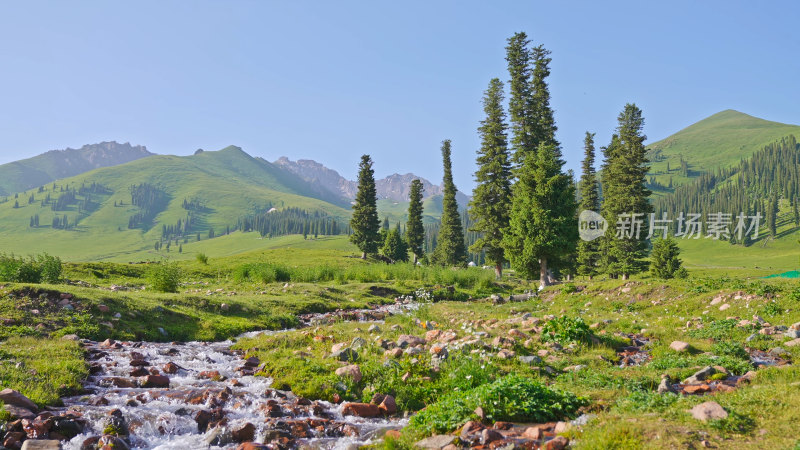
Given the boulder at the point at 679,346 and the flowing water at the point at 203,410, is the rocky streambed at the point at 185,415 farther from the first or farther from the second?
the boulder at the point at 679,346

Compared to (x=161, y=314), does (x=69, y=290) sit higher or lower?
higher

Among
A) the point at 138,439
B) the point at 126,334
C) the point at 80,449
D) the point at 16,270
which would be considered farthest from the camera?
the point at 16,270

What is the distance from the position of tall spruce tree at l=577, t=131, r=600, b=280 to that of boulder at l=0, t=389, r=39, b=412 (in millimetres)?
59982

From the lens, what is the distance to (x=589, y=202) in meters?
65.9

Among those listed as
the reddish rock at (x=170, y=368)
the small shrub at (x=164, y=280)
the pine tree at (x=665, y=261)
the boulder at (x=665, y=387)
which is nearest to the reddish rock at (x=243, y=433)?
the reddish rock at (x=170, y=368)

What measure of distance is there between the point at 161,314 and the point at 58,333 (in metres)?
3.92

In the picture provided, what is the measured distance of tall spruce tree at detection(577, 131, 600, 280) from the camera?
6122 cm

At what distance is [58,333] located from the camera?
11.9 m

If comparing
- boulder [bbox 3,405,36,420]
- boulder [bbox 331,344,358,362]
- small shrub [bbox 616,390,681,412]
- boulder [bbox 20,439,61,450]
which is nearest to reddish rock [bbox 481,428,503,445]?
small shrub [bbox 616,390,681,412]

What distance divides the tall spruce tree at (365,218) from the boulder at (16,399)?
241ft

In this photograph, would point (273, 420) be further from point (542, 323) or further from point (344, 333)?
point (542, 323)

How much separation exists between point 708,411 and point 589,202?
213 ft

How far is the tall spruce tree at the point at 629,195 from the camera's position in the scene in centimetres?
5138

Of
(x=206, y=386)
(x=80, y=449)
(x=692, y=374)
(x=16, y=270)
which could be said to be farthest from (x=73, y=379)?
(x=16, y=270)
